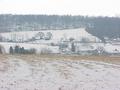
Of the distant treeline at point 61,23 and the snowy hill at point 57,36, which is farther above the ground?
the distant treeline at point 61,23

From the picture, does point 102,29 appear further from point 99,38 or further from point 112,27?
point 99,38

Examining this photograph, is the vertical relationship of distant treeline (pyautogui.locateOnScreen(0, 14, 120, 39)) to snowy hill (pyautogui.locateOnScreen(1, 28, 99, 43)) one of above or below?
above

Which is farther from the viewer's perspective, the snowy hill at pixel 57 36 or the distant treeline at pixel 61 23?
the distant treeline at pixel 61 23

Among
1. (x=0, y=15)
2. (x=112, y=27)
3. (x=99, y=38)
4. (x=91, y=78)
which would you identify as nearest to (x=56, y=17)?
(x=0, y=15)

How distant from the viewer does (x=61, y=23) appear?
16150cm

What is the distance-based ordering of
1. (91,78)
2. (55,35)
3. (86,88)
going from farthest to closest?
(55,35) < (91,78) < (86,88)

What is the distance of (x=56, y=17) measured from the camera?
175 meters

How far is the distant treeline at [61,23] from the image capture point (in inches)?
5198

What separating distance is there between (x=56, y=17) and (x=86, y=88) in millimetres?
159270

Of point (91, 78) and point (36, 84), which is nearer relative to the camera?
point (36, 84)

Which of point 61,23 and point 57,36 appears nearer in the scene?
point 57,36

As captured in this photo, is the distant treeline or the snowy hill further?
the distant treeline

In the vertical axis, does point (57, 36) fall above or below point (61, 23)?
below

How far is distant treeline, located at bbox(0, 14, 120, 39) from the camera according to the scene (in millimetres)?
132025
